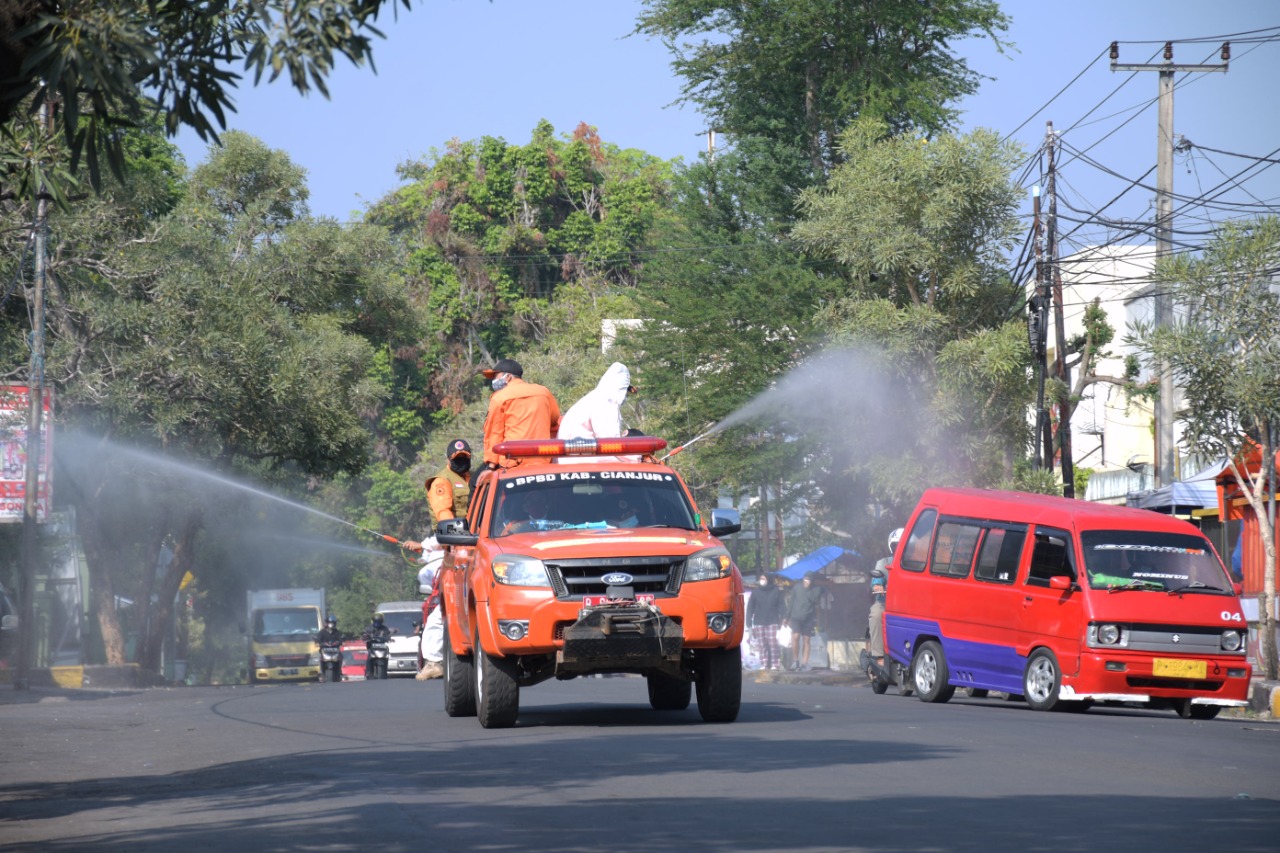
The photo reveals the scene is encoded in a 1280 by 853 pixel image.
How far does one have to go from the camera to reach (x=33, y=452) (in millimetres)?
30281

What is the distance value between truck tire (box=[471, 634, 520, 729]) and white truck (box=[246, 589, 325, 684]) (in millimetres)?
39342

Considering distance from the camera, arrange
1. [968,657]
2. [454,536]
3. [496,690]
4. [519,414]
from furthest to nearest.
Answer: [968,657] < [519,414] < [454,536] < [496,690]

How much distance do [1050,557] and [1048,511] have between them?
55 centimetres

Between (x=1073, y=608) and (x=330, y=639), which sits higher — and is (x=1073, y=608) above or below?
above

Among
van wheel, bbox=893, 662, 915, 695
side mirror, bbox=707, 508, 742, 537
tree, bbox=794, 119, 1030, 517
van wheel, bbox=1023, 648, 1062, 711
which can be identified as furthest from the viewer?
tree, bbox=794, 119, 1030, 517

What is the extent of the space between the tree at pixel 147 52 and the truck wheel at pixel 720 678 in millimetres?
7092

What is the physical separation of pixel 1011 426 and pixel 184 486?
19.8m

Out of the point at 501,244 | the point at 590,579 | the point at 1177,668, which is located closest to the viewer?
the point at 590,579

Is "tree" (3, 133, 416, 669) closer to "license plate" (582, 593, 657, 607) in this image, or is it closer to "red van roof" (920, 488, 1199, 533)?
"red van roof" (920, 488, 1199, 533)

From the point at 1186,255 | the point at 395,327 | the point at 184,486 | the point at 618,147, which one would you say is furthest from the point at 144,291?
the point at 618,147

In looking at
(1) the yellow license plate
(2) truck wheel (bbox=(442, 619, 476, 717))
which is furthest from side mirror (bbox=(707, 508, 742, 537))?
(1) the yellow license plate

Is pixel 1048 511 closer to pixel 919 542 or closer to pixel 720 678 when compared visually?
pixel 919 542

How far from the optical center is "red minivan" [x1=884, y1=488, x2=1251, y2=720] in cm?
1781

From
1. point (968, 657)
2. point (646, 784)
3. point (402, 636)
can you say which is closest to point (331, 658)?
point (402, 636)
